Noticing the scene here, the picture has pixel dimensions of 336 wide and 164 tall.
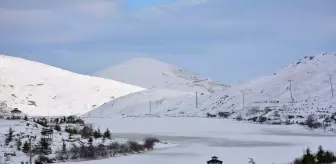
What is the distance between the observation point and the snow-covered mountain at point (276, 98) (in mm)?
109812

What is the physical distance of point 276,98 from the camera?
416 ft

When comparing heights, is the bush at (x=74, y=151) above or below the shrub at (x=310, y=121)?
below

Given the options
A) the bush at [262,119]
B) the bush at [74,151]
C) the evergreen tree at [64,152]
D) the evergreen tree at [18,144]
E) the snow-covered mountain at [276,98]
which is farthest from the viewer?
the snow-covered mountain at [276,98]

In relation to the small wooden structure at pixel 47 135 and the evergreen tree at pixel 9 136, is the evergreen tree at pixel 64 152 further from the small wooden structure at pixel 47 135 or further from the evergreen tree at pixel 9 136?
the evergreen tree at pixel 9 136

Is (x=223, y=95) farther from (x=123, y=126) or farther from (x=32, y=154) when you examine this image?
(x=32, y=154)

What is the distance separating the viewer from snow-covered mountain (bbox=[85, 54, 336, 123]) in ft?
360

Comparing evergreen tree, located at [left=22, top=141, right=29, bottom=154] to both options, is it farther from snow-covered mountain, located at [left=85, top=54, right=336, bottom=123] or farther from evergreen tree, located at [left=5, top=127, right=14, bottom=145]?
snow-covered mountain, located at [left=85, top=54, right=336, bottom=123]

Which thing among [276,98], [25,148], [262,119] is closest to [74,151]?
[25,148]

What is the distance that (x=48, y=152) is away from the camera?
4725 centimetres

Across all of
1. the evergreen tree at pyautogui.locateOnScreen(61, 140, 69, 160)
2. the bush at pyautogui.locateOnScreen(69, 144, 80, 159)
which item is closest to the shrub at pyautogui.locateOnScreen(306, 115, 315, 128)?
the bush at pyautogui.locateOnScreen(69, 144, 80, 159)

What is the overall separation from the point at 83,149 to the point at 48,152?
3.49m

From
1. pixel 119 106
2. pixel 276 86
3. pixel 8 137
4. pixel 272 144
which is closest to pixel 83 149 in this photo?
pixel 8 137

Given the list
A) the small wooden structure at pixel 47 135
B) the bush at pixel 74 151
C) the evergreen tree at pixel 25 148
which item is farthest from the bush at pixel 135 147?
the evergreen tree at pixel 25 148

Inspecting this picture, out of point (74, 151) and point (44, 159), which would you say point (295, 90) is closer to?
point (74, 151)
